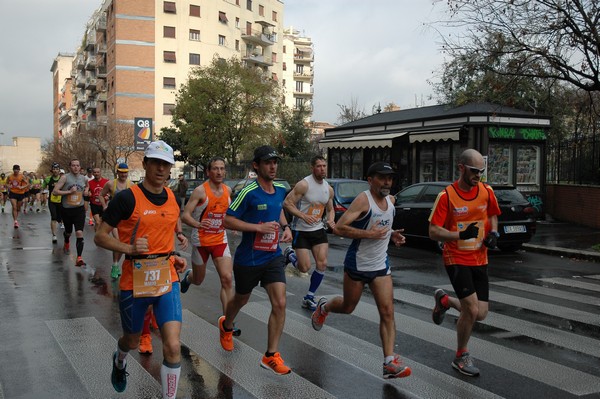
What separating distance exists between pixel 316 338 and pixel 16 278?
6.03 metres

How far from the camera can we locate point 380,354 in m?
5.76

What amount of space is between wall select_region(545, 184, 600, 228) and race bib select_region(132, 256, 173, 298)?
674 inches

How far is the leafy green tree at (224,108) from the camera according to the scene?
36219 mm

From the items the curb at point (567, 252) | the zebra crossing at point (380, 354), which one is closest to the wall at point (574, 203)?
the curb at point (567, 252)

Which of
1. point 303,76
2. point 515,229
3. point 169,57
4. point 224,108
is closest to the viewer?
point 515,229

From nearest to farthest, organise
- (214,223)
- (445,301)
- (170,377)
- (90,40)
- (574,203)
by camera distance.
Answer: (170,377)
(445,301)
(214,223)
(574,203)
(90,40)

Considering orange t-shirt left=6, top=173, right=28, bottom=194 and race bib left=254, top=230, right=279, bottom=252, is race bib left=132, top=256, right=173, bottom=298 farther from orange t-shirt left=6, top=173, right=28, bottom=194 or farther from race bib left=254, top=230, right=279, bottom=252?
orange t-shirt left=6, top=173, right=28, bottom=194

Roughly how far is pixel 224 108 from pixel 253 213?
105 feet

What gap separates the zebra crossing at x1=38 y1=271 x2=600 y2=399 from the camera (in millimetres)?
4828

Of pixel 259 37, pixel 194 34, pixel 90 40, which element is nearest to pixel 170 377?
pixel 194 34

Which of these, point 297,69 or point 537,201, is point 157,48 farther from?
point 537,201

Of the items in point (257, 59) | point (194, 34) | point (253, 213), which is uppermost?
point (194, 34)

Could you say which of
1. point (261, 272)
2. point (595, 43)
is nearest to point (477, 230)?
point (261, 272)

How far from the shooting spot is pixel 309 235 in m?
7.91
